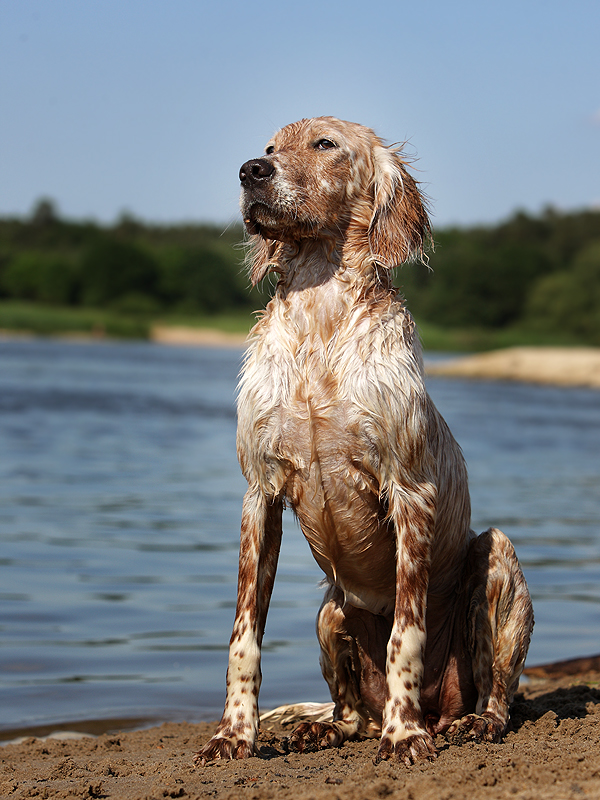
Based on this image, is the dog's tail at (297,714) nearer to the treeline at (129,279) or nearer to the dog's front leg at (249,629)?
the dog's front leg at (249,629)

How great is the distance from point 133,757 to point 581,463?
48.8ft

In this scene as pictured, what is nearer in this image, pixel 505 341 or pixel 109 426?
pixel 109 426

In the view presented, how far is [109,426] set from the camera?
2066 centimetres

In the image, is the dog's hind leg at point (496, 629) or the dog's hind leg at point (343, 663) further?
the dog's hind leg at point (343, 663)

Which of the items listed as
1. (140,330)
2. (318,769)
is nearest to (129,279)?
(140,330)

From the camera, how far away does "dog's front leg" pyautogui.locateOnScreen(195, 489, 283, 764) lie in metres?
4.34

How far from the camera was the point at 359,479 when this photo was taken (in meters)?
4.57

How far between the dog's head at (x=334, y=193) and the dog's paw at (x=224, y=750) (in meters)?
2.25

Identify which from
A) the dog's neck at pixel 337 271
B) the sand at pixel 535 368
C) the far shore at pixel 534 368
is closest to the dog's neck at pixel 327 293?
the dog's neck at pixel 337 271

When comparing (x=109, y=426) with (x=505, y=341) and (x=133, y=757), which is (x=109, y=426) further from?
(x=505, y=341)

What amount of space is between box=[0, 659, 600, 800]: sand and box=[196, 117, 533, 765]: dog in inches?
→ 6.9

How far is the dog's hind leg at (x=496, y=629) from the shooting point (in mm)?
4828

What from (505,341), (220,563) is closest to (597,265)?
(505,341)

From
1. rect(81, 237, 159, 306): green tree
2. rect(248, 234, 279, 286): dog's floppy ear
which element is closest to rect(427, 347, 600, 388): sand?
rect(248, 234, 279, 286): dog's floppy ear
